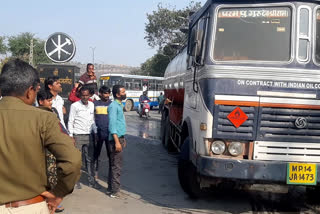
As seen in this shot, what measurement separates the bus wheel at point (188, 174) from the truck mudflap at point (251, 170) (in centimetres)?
106

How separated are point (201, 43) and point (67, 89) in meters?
8.69

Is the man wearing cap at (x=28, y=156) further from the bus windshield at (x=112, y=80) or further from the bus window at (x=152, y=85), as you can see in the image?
the bus window at (x=152, y=85)

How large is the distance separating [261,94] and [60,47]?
13.8 ft

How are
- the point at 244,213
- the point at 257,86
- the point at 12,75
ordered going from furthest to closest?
the point at 244,213, the point at 257,86, the point at 12,75

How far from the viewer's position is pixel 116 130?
271 inches

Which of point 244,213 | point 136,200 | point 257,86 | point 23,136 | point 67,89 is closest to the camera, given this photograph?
point 23,136

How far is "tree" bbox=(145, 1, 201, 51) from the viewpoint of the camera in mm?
42688

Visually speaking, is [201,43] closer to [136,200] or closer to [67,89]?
[136,200]

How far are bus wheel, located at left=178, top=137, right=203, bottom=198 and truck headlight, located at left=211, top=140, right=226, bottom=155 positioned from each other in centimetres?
97

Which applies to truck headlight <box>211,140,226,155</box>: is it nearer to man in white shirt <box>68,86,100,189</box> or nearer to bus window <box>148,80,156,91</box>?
man in white shirt <box>68,86,100,189</box>

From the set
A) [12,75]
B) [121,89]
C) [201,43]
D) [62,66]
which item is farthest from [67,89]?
[12,75]

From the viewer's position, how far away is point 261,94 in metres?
5.71

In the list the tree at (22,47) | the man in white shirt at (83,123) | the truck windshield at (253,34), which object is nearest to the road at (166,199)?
the man in white shirt at (83,123)

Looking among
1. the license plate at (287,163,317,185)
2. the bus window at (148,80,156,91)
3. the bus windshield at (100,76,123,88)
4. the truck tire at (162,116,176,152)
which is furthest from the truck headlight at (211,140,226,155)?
the bus window at (148,80,156,91)
